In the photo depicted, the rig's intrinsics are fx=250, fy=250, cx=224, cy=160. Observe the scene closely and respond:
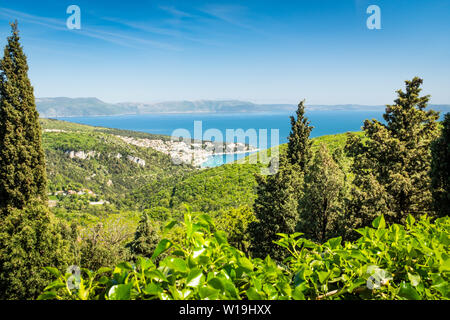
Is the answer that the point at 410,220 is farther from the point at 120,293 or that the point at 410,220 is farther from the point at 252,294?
the point at 120,293

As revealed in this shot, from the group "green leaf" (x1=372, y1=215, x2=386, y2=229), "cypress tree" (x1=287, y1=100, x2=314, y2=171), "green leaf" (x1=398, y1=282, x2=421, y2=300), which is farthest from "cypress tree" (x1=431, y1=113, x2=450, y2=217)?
"cypress tree" (x1=287, y1=100, x2=314, y2=171)

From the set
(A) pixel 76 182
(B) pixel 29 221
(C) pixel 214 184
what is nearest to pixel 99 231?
(B) pixel 29 221

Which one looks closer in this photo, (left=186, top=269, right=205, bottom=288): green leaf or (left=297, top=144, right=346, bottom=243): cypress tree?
(left=186, top=269, right=205, bottom=288): green leaf

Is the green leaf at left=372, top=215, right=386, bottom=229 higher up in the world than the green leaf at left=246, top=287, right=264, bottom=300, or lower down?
higher up

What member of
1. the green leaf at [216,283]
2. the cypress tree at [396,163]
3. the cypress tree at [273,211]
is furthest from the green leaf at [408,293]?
the cypress tree at [273,211]

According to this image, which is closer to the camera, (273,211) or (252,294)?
(252,294)

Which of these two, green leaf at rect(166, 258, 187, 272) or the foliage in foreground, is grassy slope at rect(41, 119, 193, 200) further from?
green leaf at rect(166, 258, 187, 272)

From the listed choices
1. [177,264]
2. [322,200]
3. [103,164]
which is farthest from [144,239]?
[103,164]
